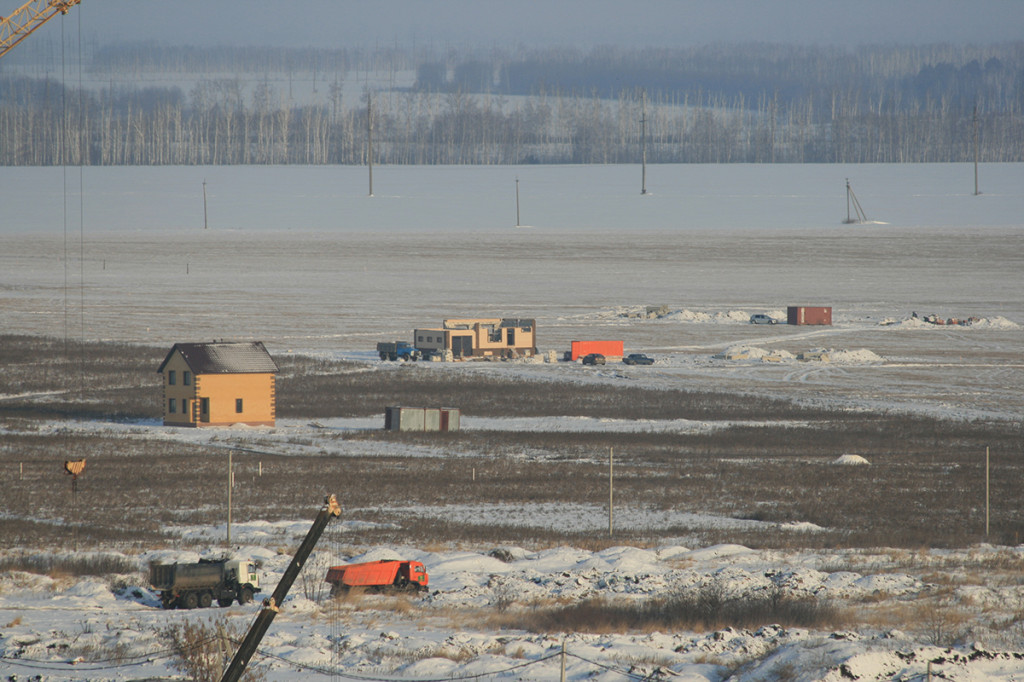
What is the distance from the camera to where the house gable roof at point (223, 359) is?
44781 millimetres

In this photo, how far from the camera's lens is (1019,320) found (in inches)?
3511

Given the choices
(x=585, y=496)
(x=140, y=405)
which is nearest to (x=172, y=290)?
(x=140, y=405)

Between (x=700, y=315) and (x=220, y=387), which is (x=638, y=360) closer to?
(x=700, y=315)

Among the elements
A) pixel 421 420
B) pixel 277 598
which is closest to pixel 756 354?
pixel 421 420

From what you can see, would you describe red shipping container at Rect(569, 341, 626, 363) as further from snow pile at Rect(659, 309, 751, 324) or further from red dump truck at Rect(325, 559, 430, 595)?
red dump truck at Rect(325, 559, 430, 595)

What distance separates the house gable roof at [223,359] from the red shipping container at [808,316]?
49.5 metres

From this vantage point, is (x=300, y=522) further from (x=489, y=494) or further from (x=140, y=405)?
(x=140, y=405)

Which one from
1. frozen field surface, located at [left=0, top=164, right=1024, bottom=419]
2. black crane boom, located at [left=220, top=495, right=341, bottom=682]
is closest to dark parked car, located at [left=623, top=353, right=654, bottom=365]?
frozen field surface, located at [left=0, top=164, right=1024, bottom=419]

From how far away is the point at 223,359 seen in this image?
1780 inches

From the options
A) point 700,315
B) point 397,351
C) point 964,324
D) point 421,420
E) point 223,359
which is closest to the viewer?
point 421,420

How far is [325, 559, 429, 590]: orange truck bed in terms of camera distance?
20.9 metres

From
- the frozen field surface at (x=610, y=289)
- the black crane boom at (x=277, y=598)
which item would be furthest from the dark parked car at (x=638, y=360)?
the black crane boom at (x=277, y=598)

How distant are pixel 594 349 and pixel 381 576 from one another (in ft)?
157

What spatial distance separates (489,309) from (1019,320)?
39.5m
